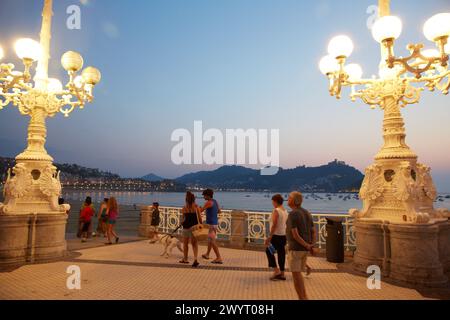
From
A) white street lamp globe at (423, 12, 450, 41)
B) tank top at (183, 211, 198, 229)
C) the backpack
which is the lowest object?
the backpack

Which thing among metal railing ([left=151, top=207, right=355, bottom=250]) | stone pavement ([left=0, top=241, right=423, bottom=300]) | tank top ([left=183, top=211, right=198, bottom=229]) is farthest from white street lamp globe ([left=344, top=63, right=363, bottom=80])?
tank top ([left=183, top=211, right=198, bottom=229])

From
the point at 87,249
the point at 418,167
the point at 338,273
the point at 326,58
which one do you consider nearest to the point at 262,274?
the point at 338,273

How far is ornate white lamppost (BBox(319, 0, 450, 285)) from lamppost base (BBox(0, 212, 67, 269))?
826 cm

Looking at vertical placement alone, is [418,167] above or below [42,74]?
below

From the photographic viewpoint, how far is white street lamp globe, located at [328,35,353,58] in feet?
22.8

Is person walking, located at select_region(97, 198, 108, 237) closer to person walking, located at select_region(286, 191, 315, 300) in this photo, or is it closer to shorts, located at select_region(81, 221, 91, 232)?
shorts, located at select_region(81, 221, 91, 232)

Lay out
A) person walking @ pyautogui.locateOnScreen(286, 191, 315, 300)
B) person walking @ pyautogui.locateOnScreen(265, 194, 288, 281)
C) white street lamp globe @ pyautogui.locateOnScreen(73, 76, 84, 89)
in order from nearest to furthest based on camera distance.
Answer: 1. person walking @ pyautogui.locateOnScreen(286, 191, 315, 300)
2. person walking @ pyautogui.locateOnScreen(265, 194, 288, 281)
3. white street lamp globe @ pyautogui.locateOnScreen(73, 76, 84, 89)

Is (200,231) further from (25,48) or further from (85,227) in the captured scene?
(25,48)

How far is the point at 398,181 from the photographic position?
6840 millimetres

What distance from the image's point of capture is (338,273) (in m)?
6.80

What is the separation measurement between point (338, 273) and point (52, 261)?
760 cm

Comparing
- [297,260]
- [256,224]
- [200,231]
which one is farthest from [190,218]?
[297,260]
